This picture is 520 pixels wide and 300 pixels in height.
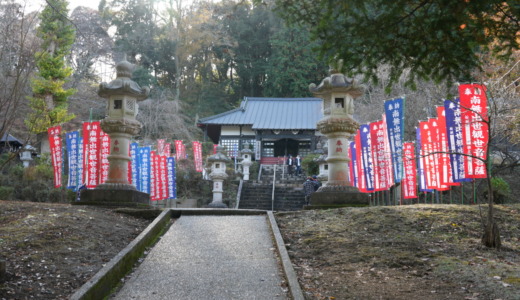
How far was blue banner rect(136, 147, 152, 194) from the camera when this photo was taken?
18250 mm

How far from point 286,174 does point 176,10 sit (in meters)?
19.7

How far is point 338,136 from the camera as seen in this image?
10836 millimetres

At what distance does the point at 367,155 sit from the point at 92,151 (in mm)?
9275

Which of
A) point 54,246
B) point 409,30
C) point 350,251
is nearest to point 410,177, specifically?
point 350,251

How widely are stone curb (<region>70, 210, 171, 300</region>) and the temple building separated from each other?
26.3m

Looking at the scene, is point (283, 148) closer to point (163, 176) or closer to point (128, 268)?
point (163, 176)

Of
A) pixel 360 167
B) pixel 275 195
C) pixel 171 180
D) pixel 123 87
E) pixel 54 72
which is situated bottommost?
pixel 275 195

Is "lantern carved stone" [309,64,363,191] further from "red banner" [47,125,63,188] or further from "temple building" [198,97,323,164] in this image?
"temple building" [198,97,323,164]

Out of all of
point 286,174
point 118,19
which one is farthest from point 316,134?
point 118,19

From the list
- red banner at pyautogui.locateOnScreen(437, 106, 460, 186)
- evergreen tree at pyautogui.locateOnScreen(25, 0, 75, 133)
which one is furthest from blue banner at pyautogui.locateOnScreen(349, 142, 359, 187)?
evergreen tree at pyautogui.locateOnScreen(25, 0, 75, 133)

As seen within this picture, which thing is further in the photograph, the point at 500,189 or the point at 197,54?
the point at 197,54

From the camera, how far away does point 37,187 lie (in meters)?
22.3

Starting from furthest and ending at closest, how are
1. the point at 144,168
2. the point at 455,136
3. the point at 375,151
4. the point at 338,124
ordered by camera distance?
the point at 144,168, the point at 375,151, the point at 455,136, the point at 338,124

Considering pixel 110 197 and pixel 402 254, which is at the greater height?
pixel 110 197
